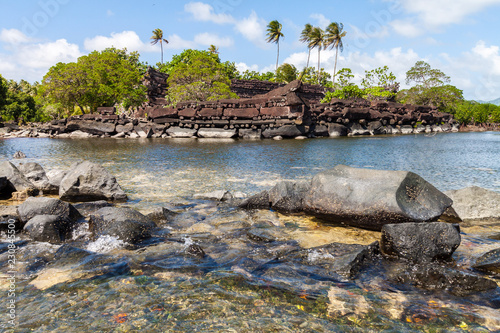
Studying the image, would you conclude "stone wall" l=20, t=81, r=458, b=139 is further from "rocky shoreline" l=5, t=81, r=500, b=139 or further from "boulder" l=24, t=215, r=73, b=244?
"boulder" l=24, t=215, r=73, b=244

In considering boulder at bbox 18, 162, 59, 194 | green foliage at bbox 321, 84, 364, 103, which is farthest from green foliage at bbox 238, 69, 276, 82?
boulder at bbox 18, 162, 59, 194

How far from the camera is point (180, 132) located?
27.9m

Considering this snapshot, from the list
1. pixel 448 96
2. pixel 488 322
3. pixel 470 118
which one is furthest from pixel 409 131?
pixel 488 322

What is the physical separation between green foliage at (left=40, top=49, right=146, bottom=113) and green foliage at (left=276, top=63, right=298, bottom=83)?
30930mm

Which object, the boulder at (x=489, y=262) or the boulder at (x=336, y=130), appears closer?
the boulder at (x=489, y=262)

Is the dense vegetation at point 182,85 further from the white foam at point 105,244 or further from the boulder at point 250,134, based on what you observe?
the white foam at point 105,244

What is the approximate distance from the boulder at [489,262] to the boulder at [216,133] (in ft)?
76.0

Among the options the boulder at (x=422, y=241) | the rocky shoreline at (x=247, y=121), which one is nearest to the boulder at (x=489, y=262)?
the boulder at (x=422, y=241)

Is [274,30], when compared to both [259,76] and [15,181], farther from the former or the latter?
[15,181]

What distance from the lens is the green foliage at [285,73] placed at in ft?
200

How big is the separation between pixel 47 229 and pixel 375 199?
475 centimetres

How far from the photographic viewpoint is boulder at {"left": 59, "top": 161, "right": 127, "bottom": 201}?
6.71 metres

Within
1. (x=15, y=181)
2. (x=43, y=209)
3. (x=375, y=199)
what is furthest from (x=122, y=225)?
(x=15, y=181)

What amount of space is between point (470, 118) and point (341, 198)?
61.6 metres
